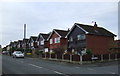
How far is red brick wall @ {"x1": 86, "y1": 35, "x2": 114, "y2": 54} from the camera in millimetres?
40713

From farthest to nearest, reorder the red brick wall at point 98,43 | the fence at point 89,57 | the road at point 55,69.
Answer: the red brick wall at point 98,43 < the fence at point 89,57 < the road at point 55,69

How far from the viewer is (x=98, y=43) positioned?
139ft

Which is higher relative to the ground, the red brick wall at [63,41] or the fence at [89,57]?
the red brick wall at [63,41]

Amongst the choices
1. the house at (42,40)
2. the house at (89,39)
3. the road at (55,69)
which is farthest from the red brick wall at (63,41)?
the road at (55,69)

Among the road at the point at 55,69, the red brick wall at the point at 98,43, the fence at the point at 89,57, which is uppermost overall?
the red brick wall at the point at 98,43

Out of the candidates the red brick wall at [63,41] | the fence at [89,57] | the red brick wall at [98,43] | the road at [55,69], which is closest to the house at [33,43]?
the red brick wall at [63,41]

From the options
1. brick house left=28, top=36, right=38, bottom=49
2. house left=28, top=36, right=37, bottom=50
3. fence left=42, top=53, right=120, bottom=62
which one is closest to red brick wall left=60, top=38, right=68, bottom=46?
fence left=42, top=53, right=120, bottom=62

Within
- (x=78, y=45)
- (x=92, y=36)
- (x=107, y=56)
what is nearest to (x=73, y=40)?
(x=78, y=45)

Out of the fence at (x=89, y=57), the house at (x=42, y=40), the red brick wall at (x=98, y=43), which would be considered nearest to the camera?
the fence at (x=89, y=57)

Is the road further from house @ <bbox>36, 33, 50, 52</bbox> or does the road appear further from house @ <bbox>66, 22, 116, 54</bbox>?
house @ <bbox>36, 33, 50, 52</bbox>

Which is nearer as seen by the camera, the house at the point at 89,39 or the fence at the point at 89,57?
the fence at the point at 89,57

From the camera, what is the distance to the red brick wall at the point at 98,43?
4071cm

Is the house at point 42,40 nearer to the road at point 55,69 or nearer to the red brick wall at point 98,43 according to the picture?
the red brick wall at point 98,43

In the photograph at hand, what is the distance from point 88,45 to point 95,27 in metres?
6.94
